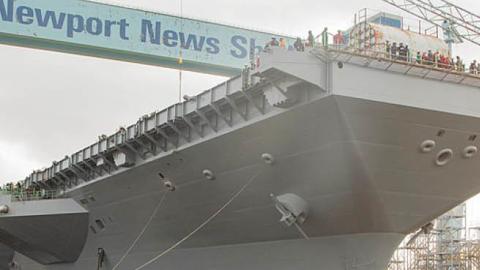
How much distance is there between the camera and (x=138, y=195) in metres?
18.2

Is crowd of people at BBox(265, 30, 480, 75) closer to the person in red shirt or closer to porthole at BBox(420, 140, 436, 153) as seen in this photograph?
the person in red shirt

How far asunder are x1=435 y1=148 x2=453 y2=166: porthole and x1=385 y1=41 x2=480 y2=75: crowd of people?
1.57 metres

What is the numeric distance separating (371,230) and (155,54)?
13451 millimetres

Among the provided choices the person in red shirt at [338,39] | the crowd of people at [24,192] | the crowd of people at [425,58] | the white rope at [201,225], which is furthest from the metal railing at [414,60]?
the crowd of people at [24,192]

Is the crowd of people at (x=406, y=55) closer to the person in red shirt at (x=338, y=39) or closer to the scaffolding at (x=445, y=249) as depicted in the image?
the person in red shirt at (x=338, y=39)

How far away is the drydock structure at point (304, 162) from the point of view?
11.7 metres

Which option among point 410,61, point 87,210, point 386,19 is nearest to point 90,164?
point 87,210

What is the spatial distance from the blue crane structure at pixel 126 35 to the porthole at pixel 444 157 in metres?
11.4

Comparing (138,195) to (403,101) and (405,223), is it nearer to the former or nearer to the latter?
(405,223)

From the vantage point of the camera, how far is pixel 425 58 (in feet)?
40.7

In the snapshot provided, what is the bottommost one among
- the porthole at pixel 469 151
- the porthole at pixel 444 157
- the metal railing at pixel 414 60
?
the porthole at pixel 444 157

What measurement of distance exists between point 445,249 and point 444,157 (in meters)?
21.1

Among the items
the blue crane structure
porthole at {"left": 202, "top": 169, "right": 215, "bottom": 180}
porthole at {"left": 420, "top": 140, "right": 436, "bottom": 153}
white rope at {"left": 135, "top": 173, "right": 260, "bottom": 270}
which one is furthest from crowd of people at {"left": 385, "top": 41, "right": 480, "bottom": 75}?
the blue crane structure

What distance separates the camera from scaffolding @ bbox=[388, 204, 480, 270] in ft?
102
